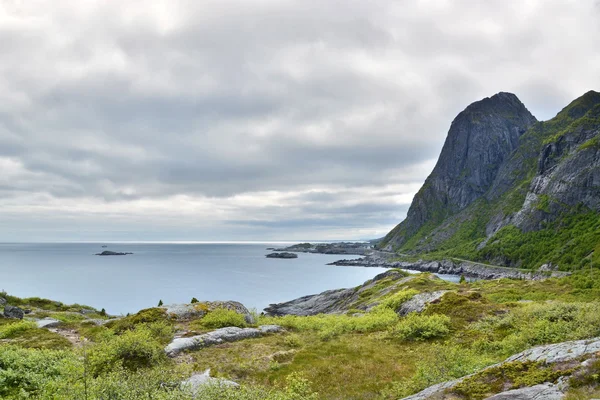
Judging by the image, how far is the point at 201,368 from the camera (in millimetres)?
18859

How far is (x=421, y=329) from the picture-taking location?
2545 cm

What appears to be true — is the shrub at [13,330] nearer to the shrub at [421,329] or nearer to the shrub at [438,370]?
the shrub at [438,370]

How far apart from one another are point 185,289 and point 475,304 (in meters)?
136

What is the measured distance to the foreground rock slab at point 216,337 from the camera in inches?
876

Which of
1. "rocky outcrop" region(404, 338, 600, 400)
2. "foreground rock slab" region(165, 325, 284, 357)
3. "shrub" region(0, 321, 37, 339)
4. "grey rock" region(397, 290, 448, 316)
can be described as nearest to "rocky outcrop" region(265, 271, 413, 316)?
"grey rock" region(397, 290, 448, 316)

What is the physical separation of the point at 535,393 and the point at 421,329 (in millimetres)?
17769

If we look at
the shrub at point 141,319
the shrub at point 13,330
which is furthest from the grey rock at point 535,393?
the shrub at point 13,330

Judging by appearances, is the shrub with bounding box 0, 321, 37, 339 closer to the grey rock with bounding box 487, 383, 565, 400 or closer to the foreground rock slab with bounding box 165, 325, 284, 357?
the foreground rock slab with bounding box 165, 325, 284, 357

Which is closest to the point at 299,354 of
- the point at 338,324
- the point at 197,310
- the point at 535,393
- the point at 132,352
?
the point at 338,324

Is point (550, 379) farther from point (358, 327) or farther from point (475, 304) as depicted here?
point (475, 304)

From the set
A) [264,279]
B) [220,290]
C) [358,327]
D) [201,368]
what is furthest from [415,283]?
[264,279]

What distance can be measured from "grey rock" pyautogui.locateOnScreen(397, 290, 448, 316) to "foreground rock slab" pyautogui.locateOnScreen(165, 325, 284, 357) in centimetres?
1605

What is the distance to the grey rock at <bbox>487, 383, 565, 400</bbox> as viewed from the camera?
8349mm

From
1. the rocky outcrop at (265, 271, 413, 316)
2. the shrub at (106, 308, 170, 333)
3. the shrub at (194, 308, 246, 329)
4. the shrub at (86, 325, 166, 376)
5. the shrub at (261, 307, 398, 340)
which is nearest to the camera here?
the shrub at (86, 325, 166, 376)
